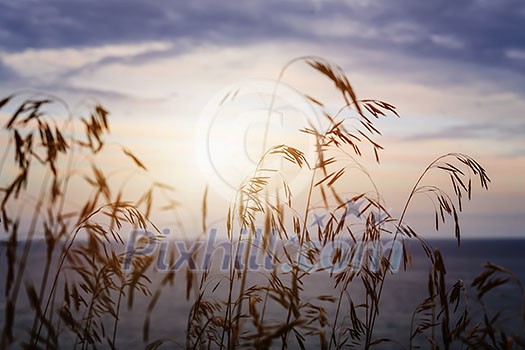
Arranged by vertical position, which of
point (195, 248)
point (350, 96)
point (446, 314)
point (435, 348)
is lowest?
point (435, 348)

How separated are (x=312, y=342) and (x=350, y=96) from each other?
25.2m

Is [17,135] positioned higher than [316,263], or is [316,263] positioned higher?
[17,135]

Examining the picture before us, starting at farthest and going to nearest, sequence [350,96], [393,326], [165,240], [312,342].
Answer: [393,326] → [312,342] → [165,240] → [350,96]

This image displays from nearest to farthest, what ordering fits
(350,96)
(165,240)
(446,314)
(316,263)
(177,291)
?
1. (350,96)
2. (446,314)
3. (165,240)
4. (316,263)
5. (177,291)

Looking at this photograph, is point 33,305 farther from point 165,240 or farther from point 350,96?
point 350,96

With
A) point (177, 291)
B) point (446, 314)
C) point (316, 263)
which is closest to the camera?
point (446, 314)

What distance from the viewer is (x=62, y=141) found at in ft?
8.14

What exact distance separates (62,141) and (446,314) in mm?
1706

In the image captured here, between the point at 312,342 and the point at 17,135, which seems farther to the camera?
the point at 312,342

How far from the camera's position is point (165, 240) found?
2.86 metres

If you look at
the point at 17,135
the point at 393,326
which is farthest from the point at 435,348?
the point at 393,326

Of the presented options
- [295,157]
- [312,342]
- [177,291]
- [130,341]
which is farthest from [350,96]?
[177,291]

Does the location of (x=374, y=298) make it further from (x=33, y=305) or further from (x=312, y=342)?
(x=312, y=342)

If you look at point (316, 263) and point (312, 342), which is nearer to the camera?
point (316, 263)
